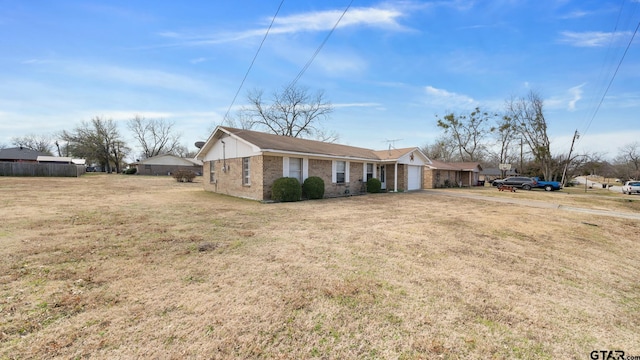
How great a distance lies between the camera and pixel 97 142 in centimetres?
4359

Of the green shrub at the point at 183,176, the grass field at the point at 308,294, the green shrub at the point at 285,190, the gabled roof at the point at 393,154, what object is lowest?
the grass field at the point at 308,294

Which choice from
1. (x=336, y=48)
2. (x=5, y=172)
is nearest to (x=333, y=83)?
(x=336, y=48)

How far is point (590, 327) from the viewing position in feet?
9.07

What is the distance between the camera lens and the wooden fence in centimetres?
2806

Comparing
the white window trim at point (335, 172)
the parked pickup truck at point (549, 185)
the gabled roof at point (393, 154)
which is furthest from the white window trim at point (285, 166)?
the parked pickup truck at point (549, 185)

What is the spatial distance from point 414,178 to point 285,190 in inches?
534

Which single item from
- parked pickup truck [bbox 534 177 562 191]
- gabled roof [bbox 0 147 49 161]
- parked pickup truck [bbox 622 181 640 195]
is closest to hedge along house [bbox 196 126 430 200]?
parked pickup truck [bbox 534 177 562 191]

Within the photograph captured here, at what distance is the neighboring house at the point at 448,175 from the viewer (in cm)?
2731

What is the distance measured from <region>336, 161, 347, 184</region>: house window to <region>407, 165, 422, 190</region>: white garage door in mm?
7229

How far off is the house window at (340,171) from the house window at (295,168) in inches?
116

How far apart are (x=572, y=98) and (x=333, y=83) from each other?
1996cm

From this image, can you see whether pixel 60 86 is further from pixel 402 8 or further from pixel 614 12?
pixel 614 12

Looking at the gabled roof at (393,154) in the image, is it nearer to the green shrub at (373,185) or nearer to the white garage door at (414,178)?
the white garage door at (414,178)

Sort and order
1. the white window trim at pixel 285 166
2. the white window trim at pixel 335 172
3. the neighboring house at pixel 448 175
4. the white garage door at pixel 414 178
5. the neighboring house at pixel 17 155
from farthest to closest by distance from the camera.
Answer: the neighboring house at pixel 17 155, the neighboring house at pixel 448 175, the white garage door at pixel 414 178, the white window trim at pixel 335 172, the white window trim at pixel 285 166
